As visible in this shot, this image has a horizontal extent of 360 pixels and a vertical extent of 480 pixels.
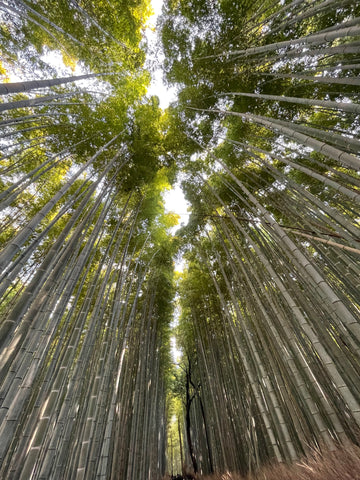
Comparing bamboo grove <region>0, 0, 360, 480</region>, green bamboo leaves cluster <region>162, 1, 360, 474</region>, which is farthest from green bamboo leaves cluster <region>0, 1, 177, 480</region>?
green bamboo leaves cluster <region>162, 1, 360, 474</region>

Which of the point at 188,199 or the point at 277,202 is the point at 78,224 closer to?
the point at 188,199

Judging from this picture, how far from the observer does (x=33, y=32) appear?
297 centimetres

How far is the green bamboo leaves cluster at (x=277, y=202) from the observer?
2.05 meters

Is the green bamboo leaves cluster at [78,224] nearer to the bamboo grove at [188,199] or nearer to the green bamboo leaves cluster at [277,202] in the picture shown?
the bamboo grove at [188,199]

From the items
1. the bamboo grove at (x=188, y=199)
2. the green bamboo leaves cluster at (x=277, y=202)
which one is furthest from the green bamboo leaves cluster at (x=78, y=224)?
the green bamboo leaves cluster at (x=277, y=202)

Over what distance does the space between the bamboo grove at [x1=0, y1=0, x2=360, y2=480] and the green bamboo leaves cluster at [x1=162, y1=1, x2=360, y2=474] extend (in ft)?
0.09

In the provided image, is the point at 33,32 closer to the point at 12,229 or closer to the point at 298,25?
the point at 12,229

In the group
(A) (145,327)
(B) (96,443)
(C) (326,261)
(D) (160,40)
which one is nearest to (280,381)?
(C) (326,261)

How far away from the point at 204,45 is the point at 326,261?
3902mm

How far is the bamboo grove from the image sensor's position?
2008 millimetres

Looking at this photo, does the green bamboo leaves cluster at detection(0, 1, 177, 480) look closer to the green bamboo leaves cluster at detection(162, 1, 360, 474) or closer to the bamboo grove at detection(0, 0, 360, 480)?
the bamboo grove at detection(0, 0, 360, 480)

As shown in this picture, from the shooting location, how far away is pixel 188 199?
4.95 metres

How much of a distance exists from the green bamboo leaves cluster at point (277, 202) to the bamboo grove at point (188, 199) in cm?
3

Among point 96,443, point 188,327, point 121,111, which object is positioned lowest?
point 96,443
